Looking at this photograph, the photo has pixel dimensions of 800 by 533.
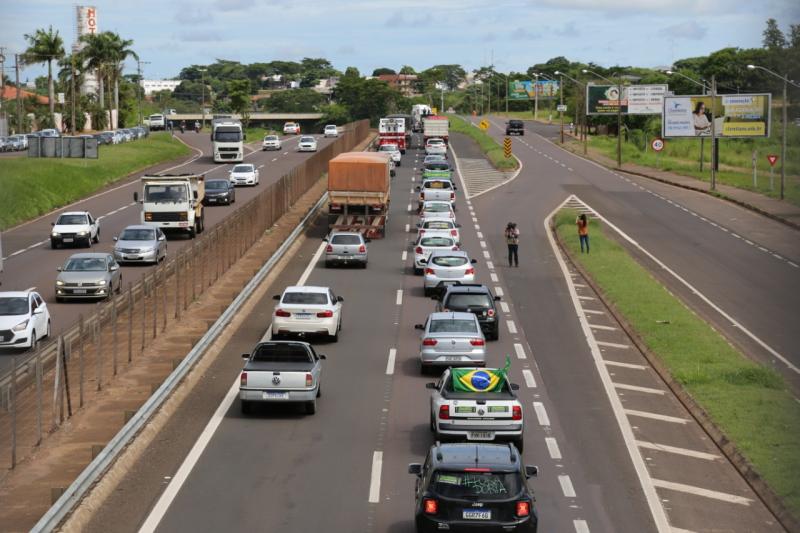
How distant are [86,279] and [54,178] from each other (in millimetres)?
38046

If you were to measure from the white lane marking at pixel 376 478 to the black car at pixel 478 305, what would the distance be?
1154 centimetres

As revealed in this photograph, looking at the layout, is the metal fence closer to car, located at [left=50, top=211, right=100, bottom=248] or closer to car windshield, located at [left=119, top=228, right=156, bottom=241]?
car windshield, located at [left=119, top=228, right=156, bottom=241]

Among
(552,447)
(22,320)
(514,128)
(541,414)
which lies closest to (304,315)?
(22,320)

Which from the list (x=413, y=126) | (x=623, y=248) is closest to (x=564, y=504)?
(x=623, y=248)

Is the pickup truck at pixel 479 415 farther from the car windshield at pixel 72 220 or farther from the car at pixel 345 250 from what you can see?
the car windshield at pixel 72 220

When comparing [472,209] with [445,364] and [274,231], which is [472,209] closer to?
[274,231]

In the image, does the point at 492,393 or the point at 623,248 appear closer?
the point at 492,393

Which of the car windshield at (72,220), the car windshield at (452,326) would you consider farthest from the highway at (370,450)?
the car windshield at (72,220)

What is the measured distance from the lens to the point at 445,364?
93.5 feet

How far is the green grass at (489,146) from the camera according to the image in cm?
9612

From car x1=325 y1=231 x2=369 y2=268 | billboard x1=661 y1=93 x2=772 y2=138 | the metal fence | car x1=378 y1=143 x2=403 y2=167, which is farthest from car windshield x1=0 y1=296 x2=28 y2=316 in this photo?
billboard x1=661 y1=93 x2=772 y2=138

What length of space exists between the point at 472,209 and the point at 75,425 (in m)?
48.7

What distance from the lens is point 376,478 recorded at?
20.4m

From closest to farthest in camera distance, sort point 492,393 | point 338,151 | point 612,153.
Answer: point 492,393 < point 338,151 < point 612,153
